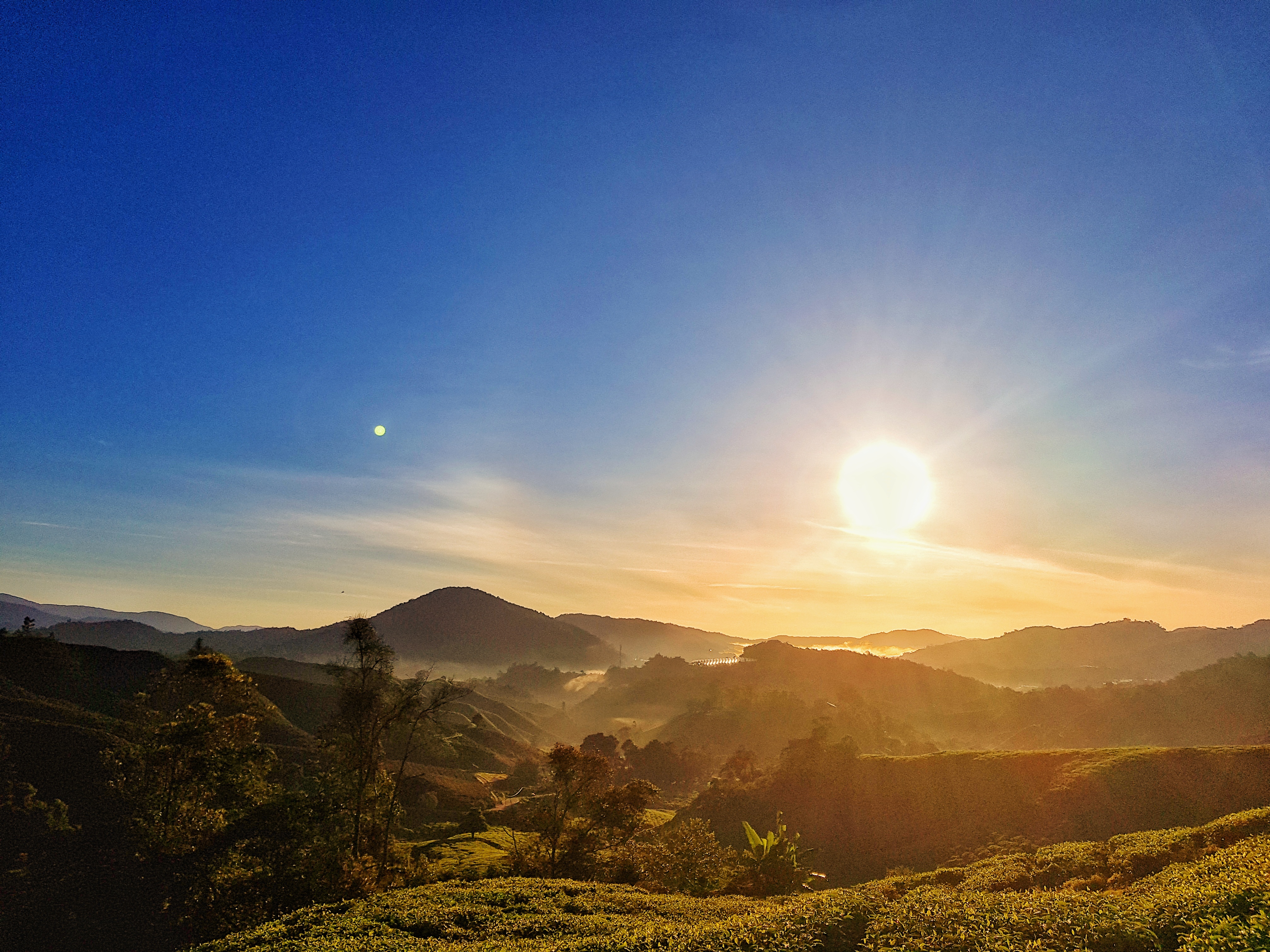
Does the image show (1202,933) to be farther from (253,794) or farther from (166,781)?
Answer: (166,781)

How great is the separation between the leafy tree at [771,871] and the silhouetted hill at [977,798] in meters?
8.38

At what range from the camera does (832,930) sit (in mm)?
11781

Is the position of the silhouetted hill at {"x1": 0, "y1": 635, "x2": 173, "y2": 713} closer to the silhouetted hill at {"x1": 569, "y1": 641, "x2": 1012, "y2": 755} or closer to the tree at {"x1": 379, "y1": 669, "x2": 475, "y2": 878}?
the tree at {"x1": 379, "y1": 669, "x2": 475, "y2": 878}

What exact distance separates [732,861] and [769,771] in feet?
90.7

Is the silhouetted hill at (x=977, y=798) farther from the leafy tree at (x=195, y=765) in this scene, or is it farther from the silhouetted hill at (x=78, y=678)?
the silhouetted hill at (x=78, y=678)

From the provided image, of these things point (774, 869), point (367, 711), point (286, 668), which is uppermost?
point (367, 711)

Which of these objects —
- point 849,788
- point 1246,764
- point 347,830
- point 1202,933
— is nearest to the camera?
point 1202,933

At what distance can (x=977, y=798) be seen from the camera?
3784cm

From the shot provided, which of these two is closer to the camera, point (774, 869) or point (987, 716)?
point (774, 869)

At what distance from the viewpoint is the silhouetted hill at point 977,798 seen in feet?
101

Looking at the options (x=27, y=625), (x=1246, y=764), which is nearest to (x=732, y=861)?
(x=1246, y=764)

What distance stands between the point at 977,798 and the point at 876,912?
109 ft

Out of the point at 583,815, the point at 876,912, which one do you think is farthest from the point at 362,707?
the point at 876,912

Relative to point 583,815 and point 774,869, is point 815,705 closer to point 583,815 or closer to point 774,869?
point 583,815
